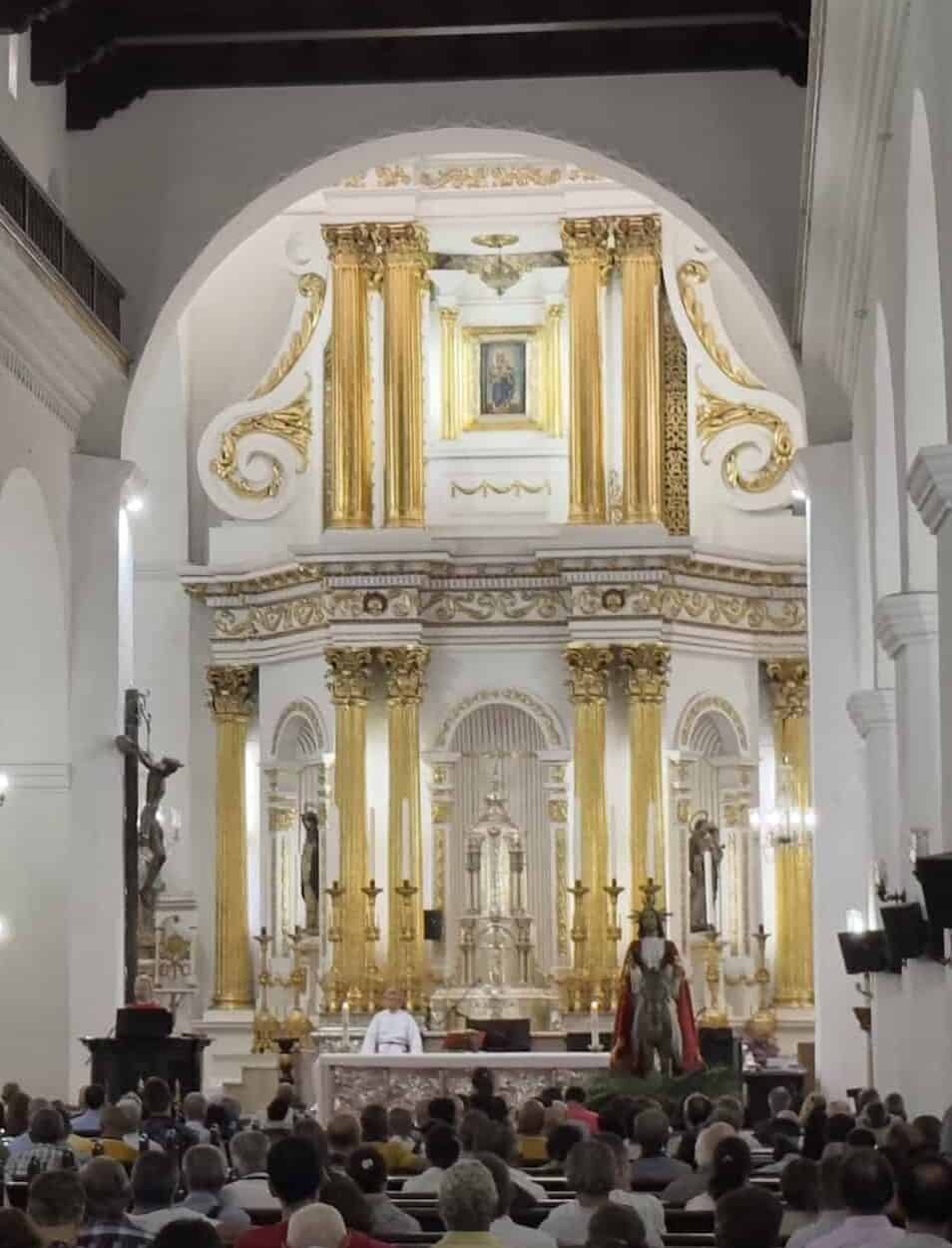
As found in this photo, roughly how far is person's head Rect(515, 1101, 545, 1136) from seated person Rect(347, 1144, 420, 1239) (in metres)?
4.19

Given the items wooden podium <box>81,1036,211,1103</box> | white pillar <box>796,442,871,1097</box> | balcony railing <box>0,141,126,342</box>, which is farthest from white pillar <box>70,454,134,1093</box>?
white pillar <box>796,442,871,1097</box>

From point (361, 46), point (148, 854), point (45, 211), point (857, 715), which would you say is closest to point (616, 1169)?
point (857, 715)

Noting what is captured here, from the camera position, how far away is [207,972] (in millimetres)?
30047

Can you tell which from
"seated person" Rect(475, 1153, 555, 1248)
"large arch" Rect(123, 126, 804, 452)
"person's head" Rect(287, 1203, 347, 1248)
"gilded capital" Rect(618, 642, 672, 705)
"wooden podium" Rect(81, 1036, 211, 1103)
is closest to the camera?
"person's head" Rect(287, 1203, 347, 1248)

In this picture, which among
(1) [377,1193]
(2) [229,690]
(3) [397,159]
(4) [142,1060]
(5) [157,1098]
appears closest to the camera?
(1) [377,1193]

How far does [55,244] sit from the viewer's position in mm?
18781

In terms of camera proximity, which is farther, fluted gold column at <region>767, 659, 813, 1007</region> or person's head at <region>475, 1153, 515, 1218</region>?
fluted gold column at <region>767, 659, 813, 1007</region>

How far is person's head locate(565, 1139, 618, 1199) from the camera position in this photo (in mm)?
9156

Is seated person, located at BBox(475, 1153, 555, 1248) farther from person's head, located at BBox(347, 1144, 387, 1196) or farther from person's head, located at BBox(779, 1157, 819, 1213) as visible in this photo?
person's head, located at BBox(779, 1157, 819, 1213)

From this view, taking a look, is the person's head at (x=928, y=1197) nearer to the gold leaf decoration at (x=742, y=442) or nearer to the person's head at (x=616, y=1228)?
the person's head at (x=616, y=1228)

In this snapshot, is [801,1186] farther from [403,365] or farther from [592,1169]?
[403,365]

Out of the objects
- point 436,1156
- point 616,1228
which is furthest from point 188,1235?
point 436,1156

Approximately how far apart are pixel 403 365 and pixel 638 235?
9.39 ft

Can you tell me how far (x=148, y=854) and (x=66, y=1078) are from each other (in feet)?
22.8
